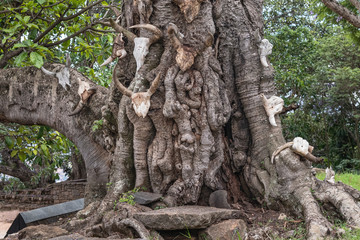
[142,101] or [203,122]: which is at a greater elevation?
[142,101]

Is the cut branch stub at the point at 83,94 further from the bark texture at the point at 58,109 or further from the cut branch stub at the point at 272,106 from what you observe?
the cut branch stub at the point at 272,106

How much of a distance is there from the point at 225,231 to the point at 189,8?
225cm

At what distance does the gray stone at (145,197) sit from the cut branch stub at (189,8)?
185cm

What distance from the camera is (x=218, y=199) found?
3.92 meters

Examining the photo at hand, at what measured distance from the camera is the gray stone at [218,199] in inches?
153

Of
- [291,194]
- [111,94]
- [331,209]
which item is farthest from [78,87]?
[331,209]

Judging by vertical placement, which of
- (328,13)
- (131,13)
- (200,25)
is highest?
(328,13)

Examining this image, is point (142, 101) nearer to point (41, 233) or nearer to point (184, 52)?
point (184, 52)

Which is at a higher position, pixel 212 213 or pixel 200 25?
pixel 200 25

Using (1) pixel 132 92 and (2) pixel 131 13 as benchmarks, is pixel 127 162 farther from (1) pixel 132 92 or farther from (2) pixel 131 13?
(2) pixel 131 13

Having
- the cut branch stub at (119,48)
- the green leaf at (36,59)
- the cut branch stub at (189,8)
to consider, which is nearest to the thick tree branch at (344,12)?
the cut branch stub at (189,8)

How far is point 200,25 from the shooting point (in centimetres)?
400

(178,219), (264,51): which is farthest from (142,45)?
(178,219)

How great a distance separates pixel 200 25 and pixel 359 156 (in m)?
10.00
